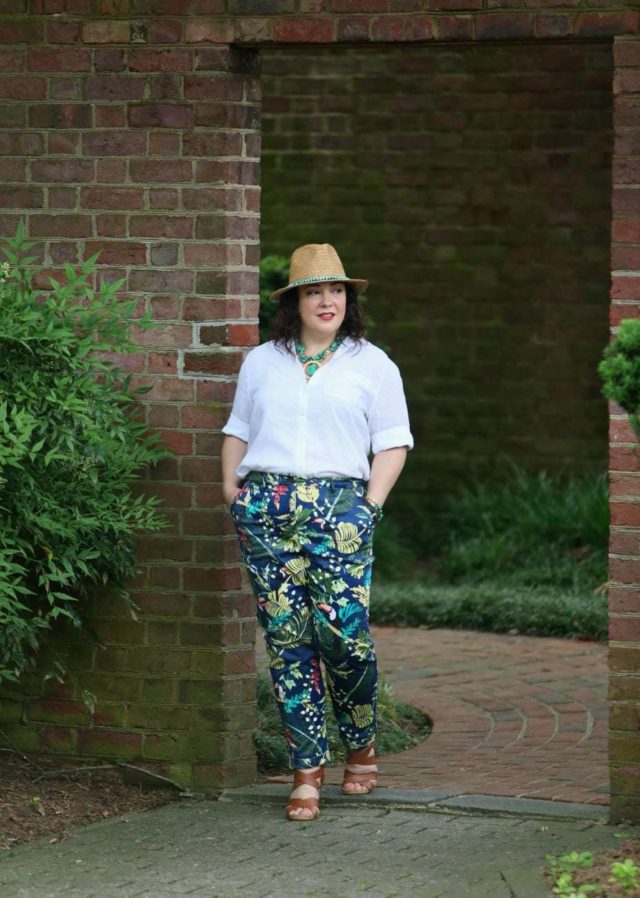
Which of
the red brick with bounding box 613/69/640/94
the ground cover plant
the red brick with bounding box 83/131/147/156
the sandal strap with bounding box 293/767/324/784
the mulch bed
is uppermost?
the red brick with bounding box 613/69/640/94

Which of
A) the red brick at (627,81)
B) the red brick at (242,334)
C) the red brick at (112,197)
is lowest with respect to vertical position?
the red brick at (242,334)

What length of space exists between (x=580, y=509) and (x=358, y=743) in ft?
18.1

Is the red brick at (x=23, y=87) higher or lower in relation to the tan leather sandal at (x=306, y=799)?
higher

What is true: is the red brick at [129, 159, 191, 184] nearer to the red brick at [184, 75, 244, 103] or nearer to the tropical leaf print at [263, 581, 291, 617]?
the red brick at [184, 75, 244, 103]

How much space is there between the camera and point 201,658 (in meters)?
6.46

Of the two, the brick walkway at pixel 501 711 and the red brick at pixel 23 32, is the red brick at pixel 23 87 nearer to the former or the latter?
the red brick at pixel 23 32

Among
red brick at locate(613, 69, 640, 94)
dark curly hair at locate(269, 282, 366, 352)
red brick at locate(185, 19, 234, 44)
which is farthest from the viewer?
red brick at locate(185, 19, 234, 44)

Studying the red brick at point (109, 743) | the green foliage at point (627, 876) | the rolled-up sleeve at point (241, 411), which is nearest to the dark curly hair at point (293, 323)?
the rolled-up sleeve at point (241, 411)

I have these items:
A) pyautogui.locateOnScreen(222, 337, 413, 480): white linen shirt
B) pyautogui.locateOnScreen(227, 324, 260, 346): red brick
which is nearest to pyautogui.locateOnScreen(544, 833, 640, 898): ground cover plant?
pyautogui.locateOnScreen(222, 337, 413, 480): white linen shirt

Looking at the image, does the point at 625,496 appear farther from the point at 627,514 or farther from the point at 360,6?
the point at 360,6

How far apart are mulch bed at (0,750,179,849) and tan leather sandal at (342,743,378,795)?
661 millimetres

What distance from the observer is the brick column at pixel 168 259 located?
6328 millimetres

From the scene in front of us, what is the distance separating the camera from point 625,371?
496 cm

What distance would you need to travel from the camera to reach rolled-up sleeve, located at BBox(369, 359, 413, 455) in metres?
5.98
